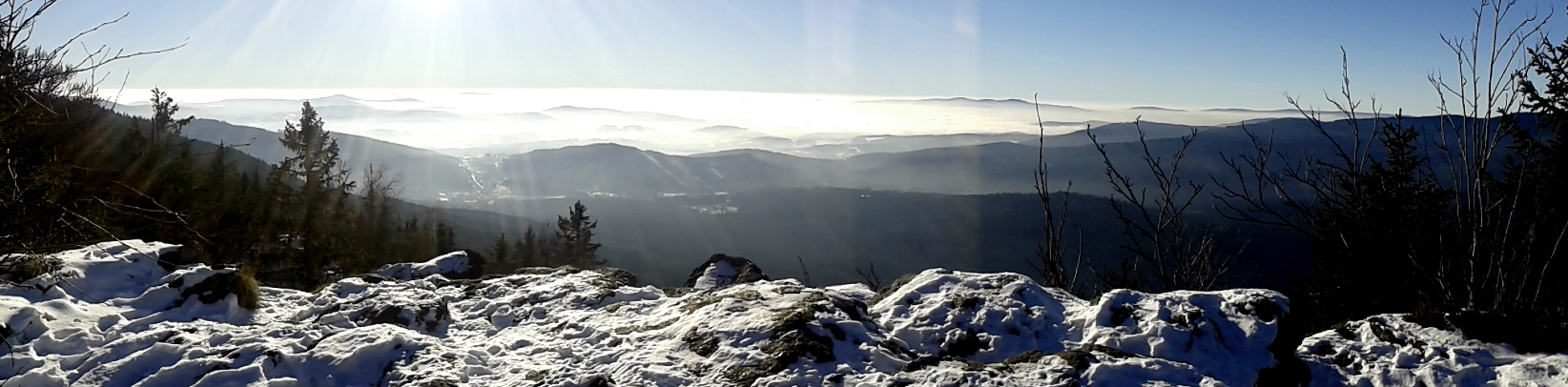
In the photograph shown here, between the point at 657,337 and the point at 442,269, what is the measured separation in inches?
461

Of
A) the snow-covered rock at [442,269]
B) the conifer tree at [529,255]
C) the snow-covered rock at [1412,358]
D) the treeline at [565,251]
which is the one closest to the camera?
the snow-covered rock at [1412,358]

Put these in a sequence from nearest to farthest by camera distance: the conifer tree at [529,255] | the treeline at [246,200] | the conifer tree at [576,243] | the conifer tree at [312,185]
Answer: the treeline at [246,200] → the conifer tree at [312,185] → the conifer tree at [576,243] → the conifer tree at [529,255]

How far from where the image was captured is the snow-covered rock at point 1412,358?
266 inches

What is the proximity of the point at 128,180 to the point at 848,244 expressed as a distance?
177m

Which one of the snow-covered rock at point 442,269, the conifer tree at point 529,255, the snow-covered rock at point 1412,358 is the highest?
the snow-covered rock at point 1412,358

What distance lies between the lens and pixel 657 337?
345 inches

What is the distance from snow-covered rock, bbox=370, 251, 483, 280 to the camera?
16797 mm

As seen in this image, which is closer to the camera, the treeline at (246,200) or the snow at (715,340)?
the snow at (715,340)

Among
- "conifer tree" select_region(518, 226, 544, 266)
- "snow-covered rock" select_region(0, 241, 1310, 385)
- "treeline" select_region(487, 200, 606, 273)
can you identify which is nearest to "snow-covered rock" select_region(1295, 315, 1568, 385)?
"snow-covered rock" select_region(0, 241, 1310, 385)

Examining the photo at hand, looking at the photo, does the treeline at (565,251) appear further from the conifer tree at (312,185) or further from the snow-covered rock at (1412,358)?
the snow-covered rock at (1412,358)

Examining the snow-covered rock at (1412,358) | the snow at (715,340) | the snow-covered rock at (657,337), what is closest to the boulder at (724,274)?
the snow-covered rock at (657,337)

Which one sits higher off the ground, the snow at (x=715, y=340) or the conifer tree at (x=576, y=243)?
the snow at (x=715, y=340)

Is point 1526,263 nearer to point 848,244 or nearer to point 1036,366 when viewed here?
point 1036,366

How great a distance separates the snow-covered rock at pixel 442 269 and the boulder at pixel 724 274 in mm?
6289
